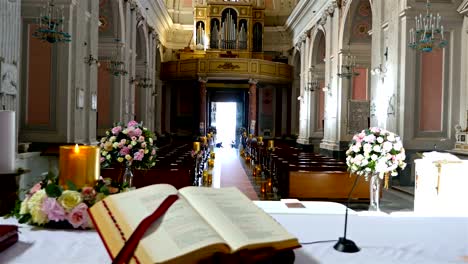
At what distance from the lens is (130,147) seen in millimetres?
4176

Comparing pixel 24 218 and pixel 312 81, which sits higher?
pixel 312 81

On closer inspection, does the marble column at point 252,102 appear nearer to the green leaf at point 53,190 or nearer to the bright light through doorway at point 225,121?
the bright light through doorway at point 225,121

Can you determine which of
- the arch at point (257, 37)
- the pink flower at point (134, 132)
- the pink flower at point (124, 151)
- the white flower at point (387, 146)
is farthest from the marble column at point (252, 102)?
the pink flower at point (124, 151)

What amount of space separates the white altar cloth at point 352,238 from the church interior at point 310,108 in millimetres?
12

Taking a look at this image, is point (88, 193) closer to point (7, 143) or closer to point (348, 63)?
point (7, 143)

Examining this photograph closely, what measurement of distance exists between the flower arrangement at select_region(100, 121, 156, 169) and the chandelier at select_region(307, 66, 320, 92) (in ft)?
46.0

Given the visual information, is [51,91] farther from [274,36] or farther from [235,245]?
[274,36]

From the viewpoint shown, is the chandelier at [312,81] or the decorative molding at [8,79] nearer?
the decorative molding at [8,79]

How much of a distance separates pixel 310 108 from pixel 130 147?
48.4 ft

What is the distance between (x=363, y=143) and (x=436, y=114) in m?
5.24

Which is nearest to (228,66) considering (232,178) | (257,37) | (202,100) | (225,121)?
(202,100)

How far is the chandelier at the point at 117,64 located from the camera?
38.9 ft

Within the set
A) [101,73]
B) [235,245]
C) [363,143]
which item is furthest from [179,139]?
[235,245]

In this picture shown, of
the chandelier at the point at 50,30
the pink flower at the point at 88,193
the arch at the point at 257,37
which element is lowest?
the pink flower at the point at 88,193
